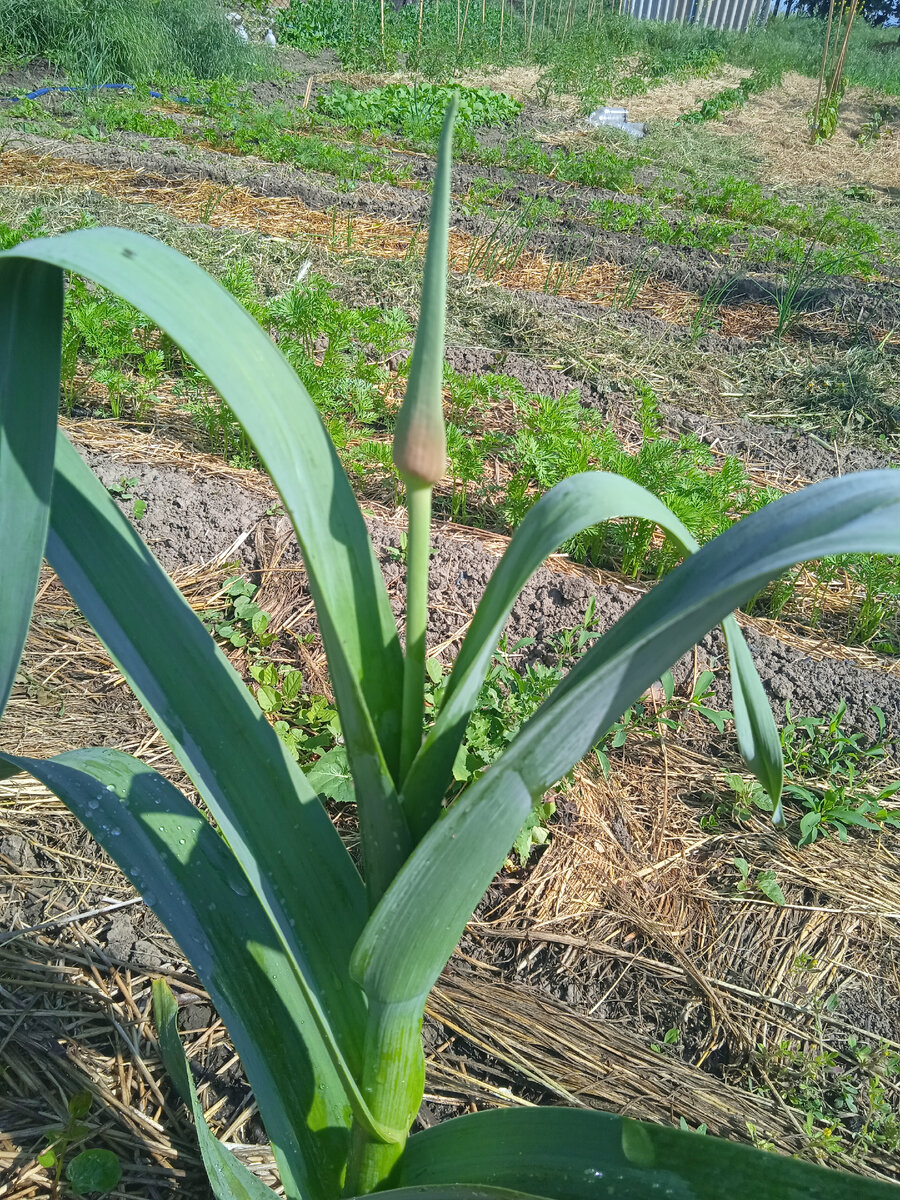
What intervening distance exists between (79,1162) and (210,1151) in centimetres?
49

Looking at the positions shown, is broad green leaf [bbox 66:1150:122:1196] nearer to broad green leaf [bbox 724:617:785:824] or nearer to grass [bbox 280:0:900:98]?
broad green leaf [bbox 724:617:785:824]

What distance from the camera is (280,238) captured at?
17.7 feet

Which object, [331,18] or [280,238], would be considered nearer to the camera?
[280,238]

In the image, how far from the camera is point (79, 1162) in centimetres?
113

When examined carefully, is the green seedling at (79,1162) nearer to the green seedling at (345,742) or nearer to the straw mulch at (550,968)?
the straw mulch at (550,968)

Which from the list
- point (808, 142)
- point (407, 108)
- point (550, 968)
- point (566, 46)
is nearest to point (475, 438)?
point (550, 968)

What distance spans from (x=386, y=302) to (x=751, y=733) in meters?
4.22

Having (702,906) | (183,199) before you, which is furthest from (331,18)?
(702,906)

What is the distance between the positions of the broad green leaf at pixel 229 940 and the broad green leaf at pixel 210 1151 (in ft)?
0.12

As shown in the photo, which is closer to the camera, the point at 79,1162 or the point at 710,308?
the point at 79,1162

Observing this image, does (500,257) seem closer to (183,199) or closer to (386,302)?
(386,302)

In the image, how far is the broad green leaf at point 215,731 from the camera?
80cm

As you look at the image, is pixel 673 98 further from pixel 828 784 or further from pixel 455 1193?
pixel 455 1193

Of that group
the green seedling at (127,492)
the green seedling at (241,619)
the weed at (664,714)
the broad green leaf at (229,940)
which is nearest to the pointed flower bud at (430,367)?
the broad green leaf at (229,940)
